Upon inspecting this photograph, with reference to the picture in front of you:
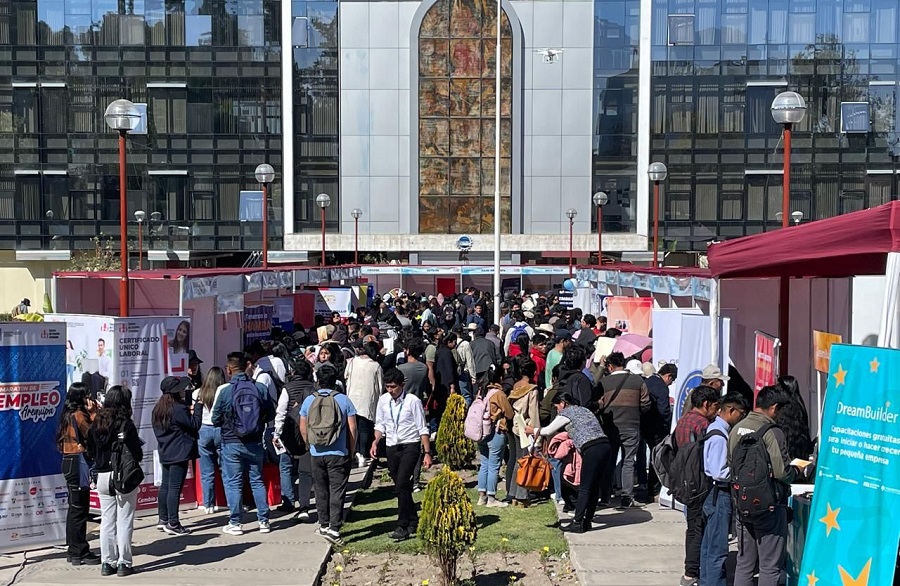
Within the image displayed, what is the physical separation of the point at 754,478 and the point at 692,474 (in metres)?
0.89

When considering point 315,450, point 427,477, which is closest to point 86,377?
point 315,450

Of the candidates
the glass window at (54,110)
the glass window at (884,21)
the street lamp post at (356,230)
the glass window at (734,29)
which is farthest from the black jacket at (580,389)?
the glass window at (54,110)

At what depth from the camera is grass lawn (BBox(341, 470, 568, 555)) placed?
1006 cm

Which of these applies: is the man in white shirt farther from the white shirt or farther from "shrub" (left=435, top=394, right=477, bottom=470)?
"shrub" (left=435, top=394, right=477, bottom=470)

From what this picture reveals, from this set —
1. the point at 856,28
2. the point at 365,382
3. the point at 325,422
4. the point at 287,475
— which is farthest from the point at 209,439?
the point at 856,28

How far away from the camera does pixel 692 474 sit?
8148 millimetres

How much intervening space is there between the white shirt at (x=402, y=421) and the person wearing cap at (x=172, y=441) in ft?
6.13

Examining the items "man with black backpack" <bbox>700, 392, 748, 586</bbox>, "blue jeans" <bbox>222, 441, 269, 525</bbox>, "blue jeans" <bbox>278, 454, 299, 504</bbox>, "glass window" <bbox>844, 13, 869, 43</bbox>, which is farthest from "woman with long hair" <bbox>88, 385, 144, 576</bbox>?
"glass window" <bbox>844, 13, 869, 43</bbox>

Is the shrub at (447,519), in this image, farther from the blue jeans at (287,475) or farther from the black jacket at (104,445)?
the blue jeans at (287,475)

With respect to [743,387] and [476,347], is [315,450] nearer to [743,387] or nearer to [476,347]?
[743,387]

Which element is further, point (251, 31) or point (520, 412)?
point (251, 31)

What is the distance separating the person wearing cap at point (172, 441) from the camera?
33.9ft

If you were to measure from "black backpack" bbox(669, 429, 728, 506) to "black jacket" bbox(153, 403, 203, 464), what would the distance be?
473 centimetres

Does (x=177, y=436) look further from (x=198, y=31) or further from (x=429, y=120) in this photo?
(x=429, y=120)
